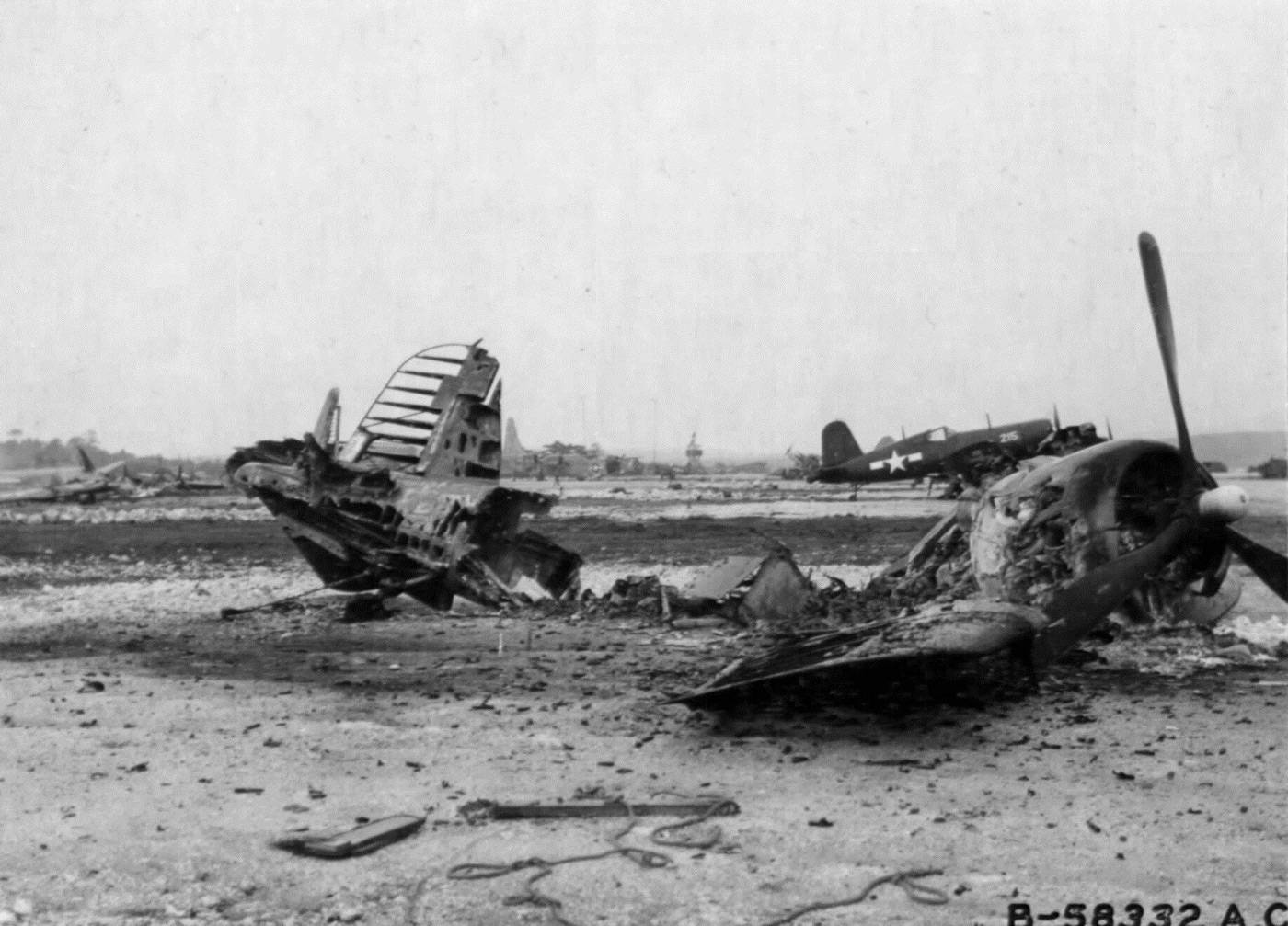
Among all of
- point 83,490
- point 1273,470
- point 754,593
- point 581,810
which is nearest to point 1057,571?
point 754,593

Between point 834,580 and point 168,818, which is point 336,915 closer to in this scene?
point 168,818

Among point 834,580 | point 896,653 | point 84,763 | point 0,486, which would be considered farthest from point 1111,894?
point 0,486

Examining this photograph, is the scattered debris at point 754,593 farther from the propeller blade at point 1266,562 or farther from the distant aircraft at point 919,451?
the distant aircraft at point 919,451

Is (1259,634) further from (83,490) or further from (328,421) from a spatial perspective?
(83,490)

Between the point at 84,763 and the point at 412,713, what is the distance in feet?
6.98

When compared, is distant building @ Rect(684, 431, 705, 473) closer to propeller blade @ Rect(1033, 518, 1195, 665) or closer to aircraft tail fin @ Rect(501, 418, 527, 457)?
aircraft tail fin @ Rect(501, 418, 527, 457)

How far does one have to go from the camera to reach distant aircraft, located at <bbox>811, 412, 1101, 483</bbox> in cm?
2969

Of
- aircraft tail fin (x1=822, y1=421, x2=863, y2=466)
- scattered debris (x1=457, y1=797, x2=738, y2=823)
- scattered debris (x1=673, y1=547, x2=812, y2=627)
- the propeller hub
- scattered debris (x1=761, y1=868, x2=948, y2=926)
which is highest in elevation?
aircraft tail fin (x1=822, y1=421, x2=863, y2=466)

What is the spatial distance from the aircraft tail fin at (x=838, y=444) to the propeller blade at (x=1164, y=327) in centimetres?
2761

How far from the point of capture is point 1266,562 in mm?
9898

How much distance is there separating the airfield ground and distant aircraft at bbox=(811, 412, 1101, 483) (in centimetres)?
1712

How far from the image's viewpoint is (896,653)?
23.7ft

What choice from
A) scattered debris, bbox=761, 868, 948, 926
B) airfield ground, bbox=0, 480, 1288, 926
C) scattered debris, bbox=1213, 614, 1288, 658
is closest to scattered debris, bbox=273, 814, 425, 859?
airfield ground, bbox=0, 480, 1288, 926

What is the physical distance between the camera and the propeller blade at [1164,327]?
31.7 ft
